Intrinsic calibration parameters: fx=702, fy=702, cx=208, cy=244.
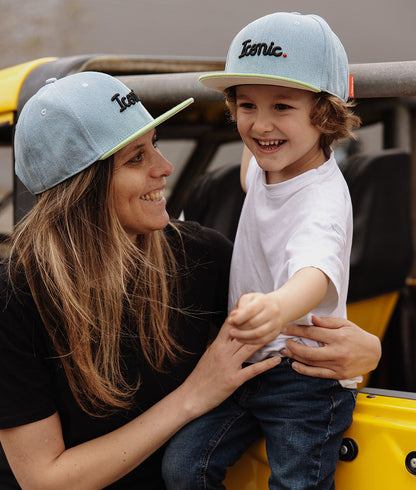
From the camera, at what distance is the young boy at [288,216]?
136 centimetres

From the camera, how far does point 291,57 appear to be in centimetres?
136

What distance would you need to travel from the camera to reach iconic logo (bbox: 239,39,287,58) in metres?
1.37

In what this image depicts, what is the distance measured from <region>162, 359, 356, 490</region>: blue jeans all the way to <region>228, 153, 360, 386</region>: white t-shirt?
9 centimetres

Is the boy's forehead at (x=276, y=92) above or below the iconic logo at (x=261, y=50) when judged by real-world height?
below

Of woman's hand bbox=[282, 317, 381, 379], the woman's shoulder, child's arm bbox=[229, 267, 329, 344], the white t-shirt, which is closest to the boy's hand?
child's arm bbox=[229, 267, 329, 344]

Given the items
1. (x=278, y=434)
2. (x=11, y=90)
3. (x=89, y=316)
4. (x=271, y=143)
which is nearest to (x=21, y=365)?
(x=89, y=316)

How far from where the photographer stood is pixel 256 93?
1406 millimetres

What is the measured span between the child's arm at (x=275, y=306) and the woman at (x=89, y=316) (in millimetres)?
251

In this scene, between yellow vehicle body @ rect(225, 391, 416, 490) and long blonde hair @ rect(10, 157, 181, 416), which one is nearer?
yellow vehicle body @ rect(225, 391, 416, 490)

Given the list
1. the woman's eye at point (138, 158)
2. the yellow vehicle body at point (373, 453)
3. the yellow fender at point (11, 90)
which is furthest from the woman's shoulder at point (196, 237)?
the yellow fender at point (11, 90)

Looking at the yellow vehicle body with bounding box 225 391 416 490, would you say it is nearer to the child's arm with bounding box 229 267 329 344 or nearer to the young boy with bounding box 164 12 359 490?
the young boy with bounding box 164 12 359 490

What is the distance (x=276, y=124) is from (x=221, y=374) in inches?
20.7

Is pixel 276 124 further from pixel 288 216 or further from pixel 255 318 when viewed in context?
pixel 255 318

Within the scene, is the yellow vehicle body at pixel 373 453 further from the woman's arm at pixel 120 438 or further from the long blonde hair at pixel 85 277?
the long blonde hair at pixel 85 277
